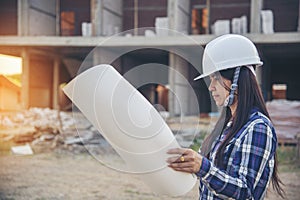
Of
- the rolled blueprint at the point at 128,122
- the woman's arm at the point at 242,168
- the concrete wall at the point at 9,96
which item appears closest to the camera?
the woman's arm at the point at 242,168

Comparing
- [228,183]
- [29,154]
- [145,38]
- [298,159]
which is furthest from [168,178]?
[145,38]

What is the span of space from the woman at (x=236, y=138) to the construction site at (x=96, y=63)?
320 centimetres

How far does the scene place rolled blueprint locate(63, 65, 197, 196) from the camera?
1.74 m

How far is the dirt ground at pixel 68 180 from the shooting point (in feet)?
20.8

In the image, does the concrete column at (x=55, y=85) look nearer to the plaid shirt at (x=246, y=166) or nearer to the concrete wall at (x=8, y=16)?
the concrete wall at (x=8, y=16)

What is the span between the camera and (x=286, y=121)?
9.98 metres

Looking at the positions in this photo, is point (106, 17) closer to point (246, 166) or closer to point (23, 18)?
point (23, 18)

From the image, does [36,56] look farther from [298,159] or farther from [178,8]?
[298,159]

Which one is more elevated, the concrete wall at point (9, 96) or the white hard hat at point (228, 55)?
the white hard hat at point (228, 55)

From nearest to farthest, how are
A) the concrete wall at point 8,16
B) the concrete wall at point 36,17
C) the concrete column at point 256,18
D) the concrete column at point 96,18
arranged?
the concrete column at point 256,18 → the concrete column at point 96,18 → the concrete wall at point 36,17 → the concrete wall at point 8,16

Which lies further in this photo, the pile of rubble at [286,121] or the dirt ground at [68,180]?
the pile of rubble at [286,121]

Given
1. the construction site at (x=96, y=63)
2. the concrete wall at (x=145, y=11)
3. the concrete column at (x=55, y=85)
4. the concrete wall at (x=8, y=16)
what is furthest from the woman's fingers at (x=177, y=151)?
the concrete wall at (x=8, y=16)

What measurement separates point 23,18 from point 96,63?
8.52 m

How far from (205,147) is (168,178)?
32cm
